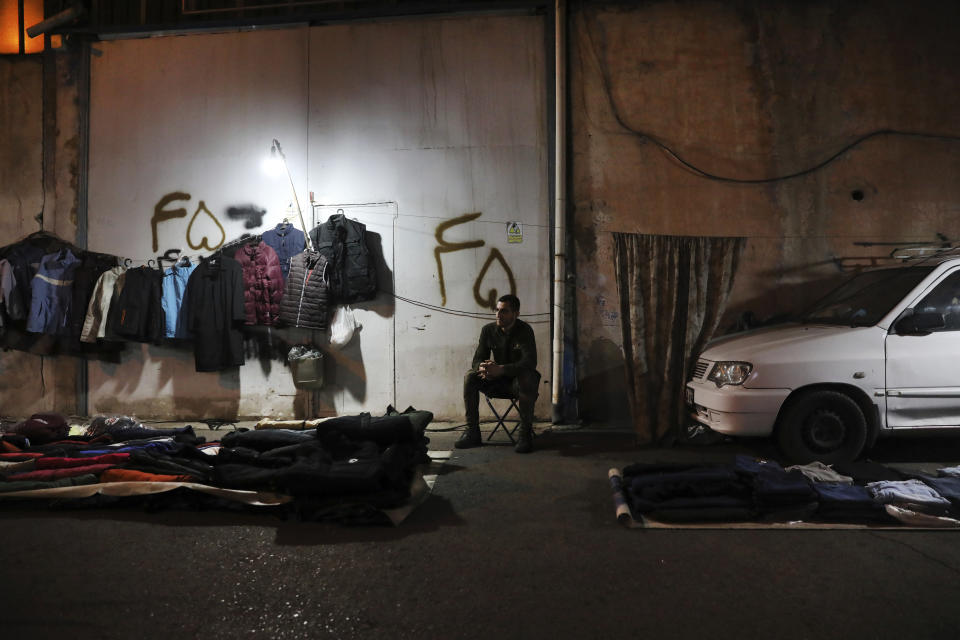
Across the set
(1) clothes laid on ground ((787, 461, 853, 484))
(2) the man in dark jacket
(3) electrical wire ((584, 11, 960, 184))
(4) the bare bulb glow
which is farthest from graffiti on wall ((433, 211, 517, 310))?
(1) clothes laid on ground ((787, 461, 853, 484))

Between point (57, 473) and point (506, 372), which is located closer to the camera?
point (57, 473)

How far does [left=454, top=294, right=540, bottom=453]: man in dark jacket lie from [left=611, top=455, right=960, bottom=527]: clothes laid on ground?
6.55 ft

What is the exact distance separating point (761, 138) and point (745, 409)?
146 inches

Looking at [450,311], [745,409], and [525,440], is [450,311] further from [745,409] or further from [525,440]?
[745,409]

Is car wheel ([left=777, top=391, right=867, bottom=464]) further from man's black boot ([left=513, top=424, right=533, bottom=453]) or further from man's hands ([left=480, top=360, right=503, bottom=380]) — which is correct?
man's hands ([left=480, top=360, right=503, bottom=380])

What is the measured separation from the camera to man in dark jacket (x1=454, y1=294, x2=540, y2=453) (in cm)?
580

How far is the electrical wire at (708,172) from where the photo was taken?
6.79 meters

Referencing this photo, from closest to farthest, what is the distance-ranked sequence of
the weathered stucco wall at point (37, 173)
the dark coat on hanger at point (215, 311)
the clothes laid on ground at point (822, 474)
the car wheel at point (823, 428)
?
the clothes laid on ground at point (822, 474) → the car wheel at point (823, 428) → the dark coat on hanger at point (215, 311) → the weathered stucco wall at point (37, 173)

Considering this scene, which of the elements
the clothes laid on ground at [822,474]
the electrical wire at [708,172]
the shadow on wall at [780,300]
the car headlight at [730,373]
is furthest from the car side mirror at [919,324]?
the electrical wire at [708,172]

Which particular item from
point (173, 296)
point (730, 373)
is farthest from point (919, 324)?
point (173, 296)

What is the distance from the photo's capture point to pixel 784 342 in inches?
201

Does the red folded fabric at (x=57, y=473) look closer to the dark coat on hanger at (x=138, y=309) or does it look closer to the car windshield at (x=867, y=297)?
the dark coat on hanger at (x=138, y=309)

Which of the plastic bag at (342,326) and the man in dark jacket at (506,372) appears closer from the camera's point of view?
the man in dark jacket at (506,372)

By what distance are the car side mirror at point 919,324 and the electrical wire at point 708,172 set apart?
256 centimetres
